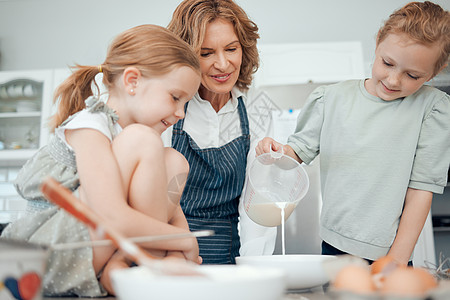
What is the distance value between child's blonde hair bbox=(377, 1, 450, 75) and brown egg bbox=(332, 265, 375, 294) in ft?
2.60

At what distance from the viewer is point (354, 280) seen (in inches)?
19.6

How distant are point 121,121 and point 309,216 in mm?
1352

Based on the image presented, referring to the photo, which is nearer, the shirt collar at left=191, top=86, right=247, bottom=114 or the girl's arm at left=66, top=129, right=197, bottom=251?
the girl's arm at left=66, top=129, right=197, bottom=251

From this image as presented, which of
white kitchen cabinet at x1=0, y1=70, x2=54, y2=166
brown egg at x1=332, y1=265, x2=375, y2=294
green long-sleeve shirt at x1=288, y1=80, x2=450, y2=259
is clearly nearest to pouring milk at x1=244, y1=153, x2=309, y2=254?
green long-sleeve shirt at x1=288, y1=80, x2=450, y2=259

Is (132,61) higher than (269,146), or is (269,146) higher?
(132,61)

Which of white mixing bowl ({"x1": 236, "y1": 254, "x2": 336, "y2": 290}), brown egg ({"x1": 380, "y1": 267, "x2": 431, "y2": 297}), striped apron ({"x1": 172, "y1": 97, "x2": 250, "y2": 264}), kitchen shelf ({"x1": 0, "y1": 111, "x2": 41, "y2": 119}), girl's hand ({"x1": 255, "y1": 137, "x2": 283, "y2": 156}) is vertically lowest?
kitchen shelf ({"x1": 0, "y1": 111, "x2": 41, "y2": 119})

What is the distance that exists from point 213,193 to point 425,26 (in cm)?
80

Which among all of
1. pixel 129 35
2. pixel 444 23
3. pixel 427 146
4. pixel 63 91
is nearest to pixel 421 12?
pixel 444 23

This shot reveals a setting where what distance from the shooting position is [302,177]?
1186 millimetres

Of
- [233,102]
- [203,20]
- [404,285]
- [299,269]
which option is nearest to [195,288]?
[404,285]

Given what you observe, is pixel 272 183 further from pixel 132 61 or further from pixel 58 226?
pixel 58 226

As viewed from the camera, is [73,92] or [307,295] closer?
[307,295]

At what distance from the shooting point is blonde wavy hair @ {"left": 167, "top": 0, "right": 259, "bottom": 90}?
1.34 m

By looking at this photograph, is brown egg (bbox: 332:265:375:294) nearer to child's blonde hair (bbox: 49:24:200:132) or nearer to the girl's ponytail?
child's blonde hair (bbox: 49:24:200:132)
